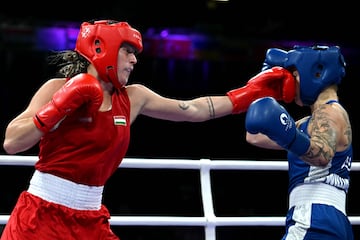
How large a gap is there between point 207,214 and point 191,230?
380 centimetres

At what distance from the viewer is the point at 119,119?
84.8 inches

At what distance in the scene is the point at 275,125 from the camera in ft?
6.05

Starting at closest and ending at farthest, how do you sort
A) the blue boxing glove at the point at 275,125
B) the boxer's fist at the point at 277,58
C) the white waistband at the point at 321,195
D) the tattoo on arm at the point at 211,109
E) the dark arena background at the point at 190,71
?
the blue boxing glove at the point at 275,125, the white waistband at the point at 321,195, the boxer's fist at the point at 277,58, the tattoo on arm at the point at 211,109, the dark arena background at the point at 190,71

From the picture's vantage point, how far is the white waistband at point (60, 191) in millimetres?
2061

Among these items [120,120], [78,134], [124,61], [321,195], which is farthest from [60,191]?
[321,195]

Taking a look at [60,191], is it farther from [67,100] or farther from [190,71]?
[190,71]

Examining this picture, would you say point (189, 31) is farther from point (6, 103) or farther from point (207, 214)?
point (207, 214)

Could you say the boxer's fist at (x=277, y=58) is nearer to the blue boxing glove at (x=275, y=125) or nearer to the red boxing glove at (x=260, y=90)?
the red boxing glove at (x=260, y=90)

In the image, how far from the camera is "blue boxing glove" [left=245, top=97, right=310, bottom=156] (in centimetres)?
184

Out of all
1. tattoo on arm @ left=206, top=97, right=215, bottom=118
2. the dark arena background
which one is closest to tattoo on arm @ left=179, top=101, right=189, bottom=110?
tattoo on arm @ left=206, top=97, right=215, bottom=118

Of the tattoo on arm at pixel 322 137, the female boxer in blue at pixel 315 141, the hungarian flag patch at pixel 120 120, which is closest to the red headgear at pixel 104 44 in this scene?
the hungarian flag patch at pixel 120 120

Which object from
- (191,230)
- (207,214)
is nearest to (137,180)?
(191,230)

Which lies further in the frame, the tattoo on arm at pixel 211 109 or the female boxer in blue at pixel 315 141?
the tattoo on arm at pixel 211 109

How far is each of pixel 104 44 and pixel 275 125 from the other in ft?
2.14
